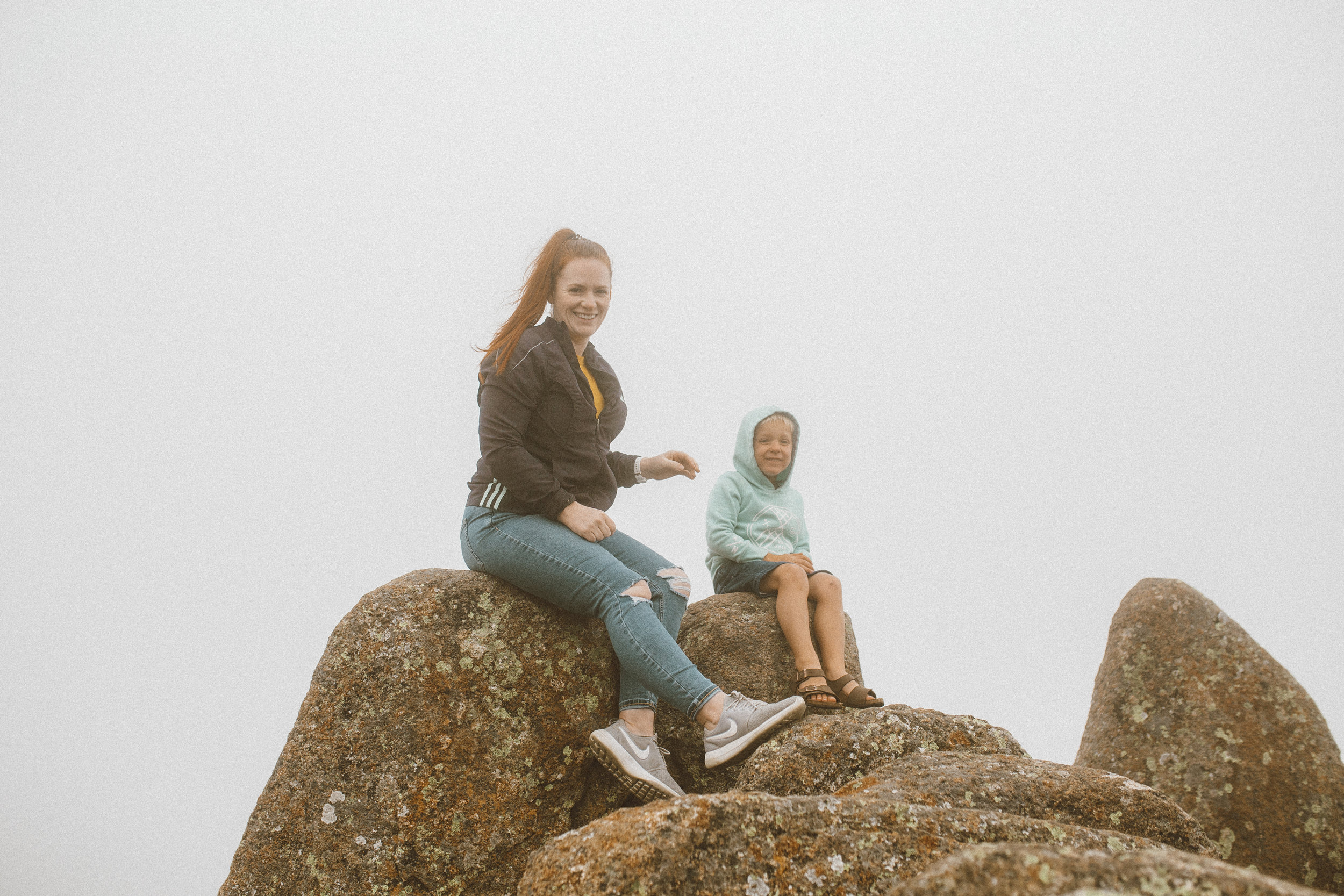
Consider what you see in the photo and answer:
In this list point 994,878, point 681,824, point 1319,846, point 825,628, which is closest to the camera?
point 994,878

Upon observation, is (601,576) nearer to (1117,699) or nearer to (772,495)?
(772,495)

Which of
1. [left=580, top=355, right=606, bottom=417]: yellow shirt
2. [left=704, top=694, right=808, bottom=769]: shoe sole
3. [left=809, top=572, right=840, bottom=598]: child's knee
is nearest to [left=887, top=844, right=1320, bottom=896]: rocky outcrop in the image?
[left=704, top=694, right=808, bottom=769]: shoe sole

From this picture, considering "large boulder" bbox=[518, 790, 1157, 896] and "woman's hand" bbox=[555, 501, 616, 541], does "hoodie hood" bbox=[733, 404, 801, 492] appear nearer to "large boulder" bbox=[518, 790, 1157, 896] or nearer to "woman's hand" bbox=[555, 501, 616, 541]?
"woman's hand" bbox=[555, 501, 616, 541]

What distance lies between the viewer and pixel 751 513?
271 inches

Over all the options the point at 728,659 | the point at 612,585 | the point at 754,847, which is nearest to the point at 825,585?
the point at 728,659

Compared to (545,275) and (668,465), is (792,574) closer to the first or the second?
(668,465)

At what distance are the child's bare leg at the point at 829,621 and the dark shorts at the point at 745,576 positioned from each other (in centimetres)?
14

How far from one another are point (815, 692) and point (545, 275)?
3.32 m

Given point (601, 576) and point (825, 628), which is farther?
point (825, 628)

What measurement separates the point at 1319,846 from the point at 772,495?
4393mm

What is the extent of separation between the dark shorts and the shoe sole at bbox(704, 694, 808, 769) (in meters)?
1.64

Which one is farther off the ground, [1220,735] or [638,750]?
[638,750]

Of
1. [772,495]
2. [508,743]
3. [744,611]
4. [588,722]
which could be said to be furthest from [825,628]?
[508,743]

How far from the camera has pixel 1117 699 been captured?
6695mm
